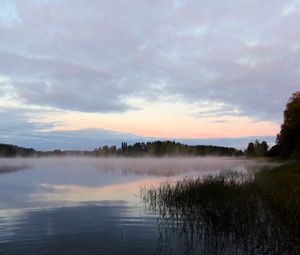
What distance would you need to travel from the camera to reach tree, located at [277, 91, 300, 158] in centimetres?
6012

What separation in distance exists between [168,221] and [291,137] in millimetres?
49375

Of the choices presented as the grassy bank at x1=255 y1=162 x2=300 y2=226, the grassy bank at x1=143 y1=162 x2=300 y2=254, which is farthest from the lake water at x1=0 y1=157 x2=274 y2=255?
the grassy bank at x1=255 y1=162 x2=300 y2=226

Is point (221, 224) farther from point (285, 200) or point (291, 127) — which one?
point (291, 127)

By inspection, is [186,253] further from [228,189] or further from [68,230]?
[228,189]

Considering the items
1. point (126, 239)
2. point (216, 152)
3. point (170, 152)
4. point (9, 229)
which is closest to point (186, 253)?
point (126, 239)

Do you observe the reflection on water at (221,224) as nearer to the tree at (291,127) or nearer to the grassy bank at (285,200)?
the grassy bank at (285,200)

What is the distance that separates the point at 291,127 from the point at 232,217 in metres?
48.3

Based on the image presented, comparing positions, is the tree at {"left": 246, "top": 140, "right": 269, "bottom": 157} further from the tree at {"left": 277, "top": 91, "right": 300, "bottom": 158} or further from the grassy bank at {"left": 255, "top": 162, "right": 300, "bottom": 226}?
the grassy bank at {"left": 255, "top": 162, "right": 300, "bottom": 226}

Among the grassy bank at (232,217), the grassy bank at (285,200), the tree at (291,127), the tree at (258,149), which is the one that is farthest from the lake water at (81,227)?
the tree at (258,149)

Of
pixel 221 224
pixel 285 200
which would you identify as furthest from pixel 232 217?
pixel 285 200

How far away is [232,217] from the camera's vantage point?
15195 mm

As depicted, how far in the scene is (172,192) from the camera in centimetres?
2267

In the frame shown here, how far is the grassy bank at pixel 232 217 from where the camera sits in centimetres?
1252

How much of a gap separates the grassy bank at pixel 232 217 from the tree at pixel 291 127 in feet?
130
